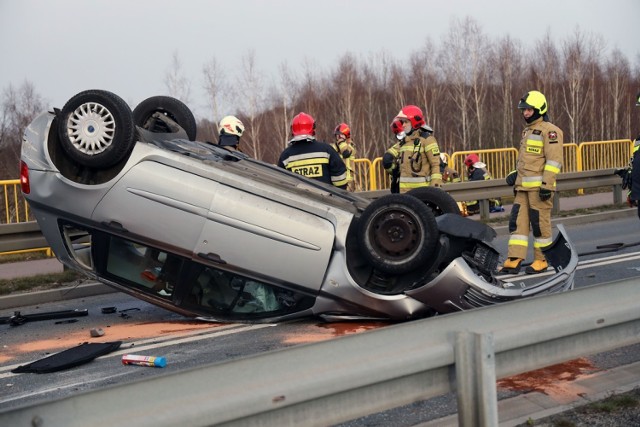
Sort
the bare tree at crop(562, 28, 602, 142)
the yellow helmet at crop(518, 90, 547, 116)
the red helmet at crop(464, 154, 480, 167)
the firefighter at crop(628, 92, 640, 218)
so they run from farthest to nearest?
the bare tree at crop(562, 28, 602, 142) → the red helmet at crop(464, 154, 480, 167) → the yellow helmet at crop(518, 90, 547, 116) → the firefighter at crop(628, 92, 640, 218)

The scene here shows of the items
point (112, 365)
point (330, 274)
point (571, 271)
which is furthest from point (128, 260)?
point (571, 271)

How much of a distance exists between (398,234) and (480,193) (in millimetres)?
8376

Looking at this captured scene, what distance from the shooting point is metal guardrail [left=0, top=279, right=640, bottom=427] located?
2.36m

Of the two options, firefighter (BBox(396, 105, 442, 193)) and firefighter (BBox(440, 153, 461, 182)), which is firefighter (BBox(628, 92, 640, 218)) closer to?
firefighter (BBox(396, 105, 442, 193))

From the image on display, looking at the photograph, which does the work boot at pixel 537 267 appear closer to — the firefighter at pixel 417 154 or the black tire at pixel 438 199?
the firefighter at pixel 417 154

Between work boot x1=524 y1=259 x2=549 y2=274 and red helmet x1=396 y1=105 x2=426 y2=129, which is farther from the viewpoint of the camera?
red helmet x1=396 y1=105 x2=426 y2=129

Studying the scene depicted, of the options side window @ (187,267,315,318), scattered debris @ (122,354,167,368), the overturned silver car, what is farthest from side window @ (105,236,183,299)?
scattered debris @ (122,354,167,368)

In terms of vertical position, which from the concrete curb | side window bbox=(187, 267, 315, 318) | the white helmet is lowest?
the concrete curb

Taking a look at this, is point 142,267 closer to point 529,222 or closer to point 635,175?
point 529,222

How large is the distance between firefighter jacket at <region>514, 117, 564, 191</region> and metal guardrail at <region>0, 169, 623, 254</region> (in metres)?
3.54

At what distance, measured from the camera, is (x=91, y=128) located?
20.9ft

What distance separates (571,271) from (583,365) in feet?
4.16

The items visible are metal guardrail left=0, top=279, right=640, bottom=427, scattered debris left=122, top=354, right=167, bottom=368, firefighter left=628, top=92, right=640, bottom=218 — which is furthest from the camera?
firefighter left=628, top=92, right=640, bottom=218

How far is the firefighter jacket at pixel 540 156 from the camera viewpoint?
9.18 m
